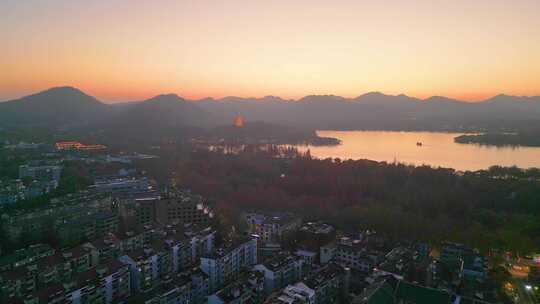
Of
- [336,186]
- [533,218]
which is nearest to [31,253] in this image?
[336,186]

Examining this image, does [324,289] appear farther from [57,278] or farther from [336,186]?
[336,186]

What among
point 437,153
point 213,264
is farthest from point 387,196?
point 437,153

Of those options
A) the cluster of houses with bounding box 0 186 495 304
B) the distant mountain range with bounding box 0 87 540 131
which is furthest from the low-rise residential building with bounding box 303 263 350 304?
the distant mountain range with bounding box 0 87 540 131

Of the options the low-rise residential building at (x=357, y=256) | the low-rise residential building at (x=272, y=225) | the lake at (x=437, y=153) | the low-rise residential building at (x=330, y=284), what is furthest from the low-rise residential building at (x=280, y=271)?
the lake at (x=437, y=153)

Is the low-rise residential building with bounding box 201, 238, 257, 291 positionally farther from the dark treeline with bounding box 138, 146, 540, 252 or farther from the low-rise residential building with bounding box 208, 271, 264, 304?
the dark treeline with bounding box 138, 146, 540, 252

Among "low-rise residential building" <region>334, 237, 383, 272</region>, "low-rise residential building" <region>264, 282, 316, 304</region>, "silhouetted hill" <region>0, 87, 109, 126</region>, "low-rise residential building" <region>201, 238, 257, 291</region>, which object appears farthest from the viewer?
"silhouetted hill" <region>0, 87, 109, 126</region>
